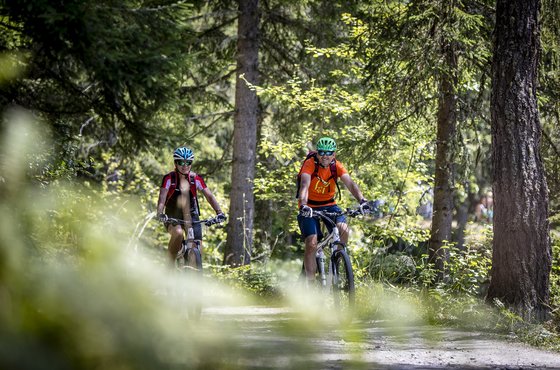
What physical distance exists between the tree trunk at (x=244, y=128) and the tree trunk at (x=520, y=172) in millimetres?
8864

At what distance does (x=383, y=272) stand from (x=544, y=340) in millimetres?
3973

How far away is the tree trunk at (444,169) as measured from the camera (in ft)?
41.0

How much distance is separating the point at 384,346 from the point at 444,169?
6.53 meters

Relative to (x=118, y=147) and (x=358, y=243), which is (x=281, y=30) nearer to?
(x=358, y=243)

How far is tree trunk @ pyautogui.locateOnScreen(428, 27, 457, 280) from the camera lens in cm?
1248

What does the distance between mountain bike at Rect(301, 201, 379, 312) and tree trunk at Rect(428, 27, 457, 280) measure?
3574 mm

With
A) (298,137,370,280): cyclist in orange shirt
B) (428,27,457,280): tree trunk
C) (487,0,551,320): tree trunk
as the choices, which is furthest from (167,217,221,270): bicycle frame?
(428,27,457,280): tree trunk

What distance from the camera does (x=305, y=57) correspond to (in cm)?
1869

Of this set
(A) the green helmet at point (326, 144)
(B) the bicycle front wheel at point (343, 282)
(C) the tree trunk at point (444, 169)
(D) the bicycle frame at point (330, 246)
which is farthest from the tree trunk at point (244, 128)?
(B) the bicycle front wheel at point (343, 282)

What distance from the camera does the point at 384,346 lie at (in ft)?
23.1

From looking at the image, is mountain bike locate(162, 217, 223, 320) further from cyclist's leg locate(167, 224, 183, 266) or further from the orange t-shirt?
the orange t-shirt

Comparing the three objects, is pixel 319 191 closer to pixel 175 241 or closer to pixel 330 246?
pixel 330 246

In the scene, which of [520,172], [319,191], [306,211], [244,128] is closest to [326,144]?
[319,191]

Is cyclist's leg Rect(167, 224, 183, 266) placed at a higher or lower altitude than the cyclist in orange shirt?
lower
